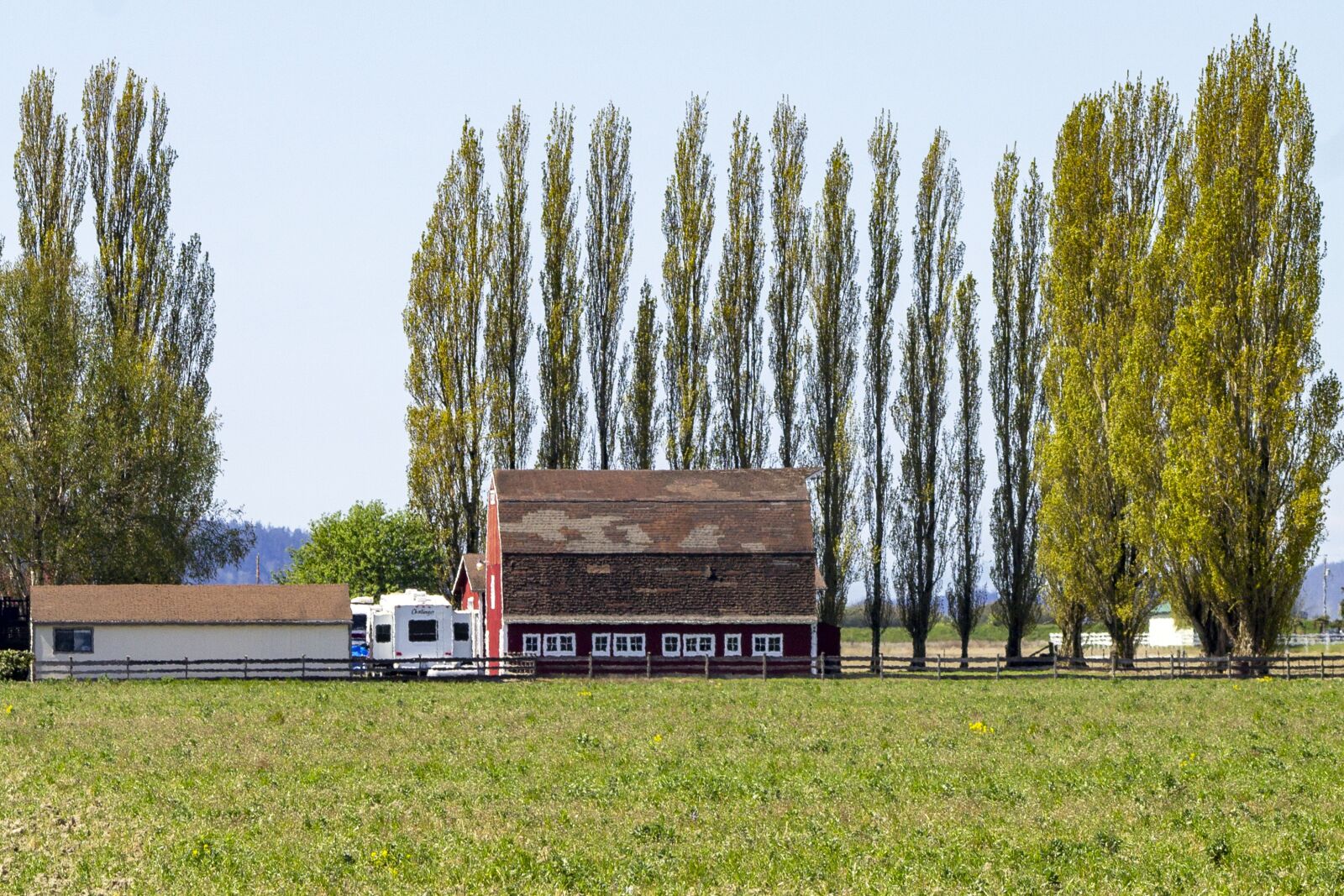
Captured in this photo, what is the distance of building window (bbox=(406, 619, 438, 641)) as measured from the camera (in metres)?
53.0

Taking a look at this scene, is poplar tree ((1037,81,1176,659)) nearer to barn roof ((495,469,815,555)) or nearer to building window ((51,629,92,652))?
barn roof ((495,469,815,555))

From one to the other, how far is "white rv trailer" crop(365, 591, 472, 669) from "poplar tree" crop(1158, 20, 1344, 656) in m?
22.3

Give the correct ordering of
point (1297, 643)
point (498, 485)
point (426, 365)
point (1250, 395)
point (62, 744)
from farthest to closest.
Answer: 1. point (1297, 643)
2. point (426, 365)
3. point (498, 485)
4. point (1250, 395)
5. point (62, 744)

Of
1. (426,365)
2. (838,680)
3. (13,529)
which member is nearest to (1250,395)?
(838,680)

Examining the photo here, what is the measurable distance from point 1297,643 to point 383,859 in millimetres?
86643

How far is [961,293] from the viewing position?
66875mm

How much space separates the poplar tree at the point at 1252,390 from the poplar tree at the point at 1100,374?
225cm

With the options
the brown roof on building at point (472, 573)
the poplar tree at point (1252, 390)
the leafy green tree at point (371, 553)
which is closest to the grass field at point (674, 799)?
the poplar tree at point (1252, 390)

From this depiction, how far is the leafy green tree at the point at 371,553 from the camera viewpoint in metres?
86.6

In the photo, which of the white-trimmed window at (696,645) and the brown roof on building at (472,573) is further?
the brown roof on building at (472,573)

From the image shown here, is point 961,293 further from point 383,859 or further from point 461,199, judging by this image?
point 383,859

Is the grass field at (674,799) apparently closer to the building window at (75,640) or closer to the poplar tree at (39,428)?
the building window at (75,640)

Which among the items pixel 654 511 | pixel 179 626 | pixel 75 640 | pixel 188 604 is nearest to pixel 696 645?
pixel 654 511

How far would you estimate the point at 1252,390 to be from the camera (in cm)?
4850
